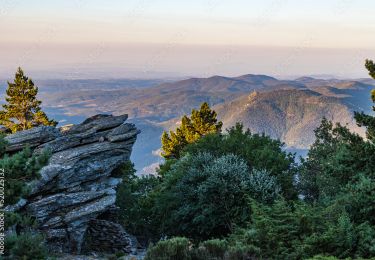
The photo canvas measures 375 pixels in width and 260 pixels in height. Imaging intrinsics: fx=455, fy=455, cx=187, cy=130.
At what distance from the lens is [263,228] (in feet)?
61.5

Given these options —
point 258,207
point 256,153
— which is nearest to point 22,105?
point 256,153

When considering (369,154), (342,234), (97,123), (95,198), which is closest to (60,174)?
(95,198)

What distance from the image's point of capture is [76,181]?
1001 inches

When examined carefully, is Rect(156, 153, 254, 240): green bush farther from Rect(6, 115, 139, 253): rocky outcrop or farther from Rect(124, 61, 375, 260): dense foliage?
Rect(6, 115, 139, 253): rocky outcrop

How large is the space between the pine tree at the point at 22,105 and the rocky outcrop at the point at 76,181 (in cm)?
3370

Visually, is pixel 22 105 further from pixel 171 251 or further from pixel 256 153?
pixel 171 251

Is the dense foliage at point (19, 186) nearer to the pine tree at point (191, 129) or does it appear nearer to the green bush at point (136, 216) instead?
the green bush at point (136, 216)

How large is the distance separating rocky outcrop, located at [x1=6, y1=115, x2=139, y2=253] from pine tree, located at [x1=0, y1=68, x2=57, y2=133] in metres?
33.7

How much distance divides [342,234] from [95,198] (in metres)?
13.2

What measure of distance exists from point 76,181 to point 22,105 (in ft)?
136

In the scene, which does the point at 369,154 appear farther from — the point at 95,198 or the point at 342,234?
the point at 95,198

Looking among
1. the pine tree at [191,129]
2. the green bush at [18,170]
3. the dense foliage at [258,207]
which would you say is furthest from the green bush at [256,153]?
the pine tree at [191,129]

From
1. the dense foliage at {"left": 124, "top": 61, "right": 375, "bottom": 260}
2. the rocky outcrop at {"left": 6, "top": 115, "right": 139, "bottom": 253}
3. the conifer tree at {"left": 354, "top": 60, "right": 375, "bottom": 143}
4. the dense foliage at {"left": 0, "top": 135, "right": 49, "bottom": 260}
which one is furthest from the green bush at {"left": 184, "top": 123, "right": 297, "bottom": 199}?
the dense foliage at {"left": 0, "top": 135, "right": 49, "bottom": 260}

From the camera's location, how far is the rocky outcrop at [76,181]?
22.7 metres
